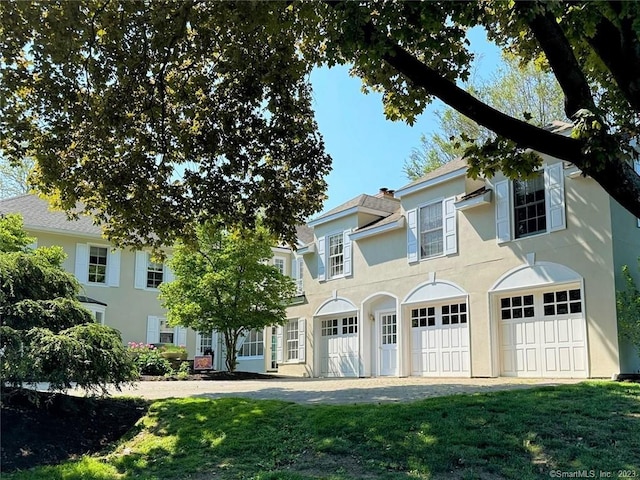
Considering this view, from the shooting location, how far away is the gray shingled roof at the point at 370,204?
21.1 meters

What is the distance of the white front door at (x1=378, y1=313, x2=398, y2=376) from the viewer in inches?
739

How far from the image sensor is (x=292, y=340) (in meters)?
23.4

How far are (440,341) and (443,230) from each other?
3.18 metres

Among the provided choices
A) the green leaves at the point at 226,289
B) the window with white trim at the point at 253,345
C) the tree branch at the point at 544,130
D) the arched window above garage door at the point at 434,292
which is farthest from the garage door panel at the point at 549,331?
the window with white trim at the point at 253,345

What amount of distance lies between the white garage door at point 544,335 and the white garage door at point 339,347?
605 centimetres

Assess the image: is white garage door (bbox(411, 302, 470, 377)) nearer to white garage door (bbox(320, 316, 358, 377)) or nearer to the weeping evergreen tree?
white garage door (bbox(320, 316, 358, 377))

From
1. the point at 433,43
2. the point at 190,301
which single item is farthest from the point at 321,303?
the point at 433,43

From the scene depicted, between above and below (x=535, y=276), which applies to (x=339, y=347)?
below

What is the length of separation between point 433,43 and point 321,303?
52.3 feet

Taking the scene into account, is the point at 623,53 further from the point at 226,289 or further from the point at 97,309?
the point at 97,309

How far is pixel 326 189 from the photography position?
1180 centimetres

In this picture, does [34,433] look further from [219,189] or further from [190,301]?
[190,301]

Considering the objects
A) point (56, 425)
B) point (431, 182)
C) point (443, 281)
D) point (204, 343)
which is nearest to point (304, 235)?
point (204, 343)

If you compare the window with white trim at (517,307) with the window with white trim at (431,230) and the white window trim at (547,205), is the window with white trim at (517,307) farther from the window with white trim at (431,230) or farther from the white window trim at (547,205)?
the window with white trim at (431,230)
